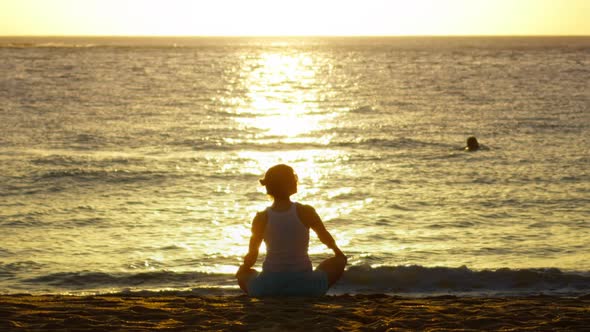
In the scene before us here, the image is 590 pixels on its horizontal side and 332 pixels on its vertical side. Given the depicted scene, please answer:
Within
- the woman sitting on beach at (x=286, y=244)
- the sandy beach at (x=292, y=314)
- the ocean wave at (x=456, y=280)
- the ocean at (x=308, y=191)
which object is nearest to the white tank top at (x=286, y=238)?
the woman sitting on beach at (x=286, y=244)

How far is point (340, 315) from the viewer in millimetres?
8367

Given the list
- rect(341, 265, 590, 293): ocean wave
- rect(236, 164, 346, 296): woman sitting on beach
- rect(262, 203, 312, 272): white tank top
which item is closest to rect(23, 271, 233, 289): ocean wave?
rect(341, 265, 590, 293): ocean wave

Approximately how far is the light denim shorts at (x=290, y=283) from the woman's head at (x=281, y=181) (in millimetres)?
825

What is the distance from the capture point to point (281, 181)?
8375 mm

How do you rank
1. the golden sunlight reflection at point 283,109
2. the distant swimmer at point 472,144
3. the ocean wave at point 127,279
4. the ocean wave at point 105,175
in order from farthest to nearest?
1. the golden sunlight reflection at point 283,109
2. the distant swimmer at point 472,144
3. the ocean wave at point 105,175
4. the ocean wave at point 127,279

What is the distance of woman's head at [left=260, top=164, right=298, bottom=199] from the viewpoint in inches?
329

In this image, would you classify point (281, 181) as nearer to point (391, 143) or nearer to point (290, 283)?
point (290, 283)

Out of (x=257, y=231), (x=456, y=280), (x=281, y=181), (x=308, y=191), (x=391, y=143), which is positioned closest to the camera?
(x=281, y=181)

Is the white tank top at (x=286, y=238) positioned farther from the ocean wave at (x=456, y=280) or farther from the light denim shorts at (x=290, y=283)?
the ocean wave at (x=456, y=280)

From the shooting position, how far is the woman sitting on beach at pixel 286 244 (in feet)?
27.7

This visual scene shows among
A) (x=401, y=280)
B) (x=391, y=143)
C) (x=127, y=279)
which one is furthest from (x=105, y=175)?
(x=401, y=280)

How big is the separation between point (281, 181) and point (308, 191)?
13.5 m

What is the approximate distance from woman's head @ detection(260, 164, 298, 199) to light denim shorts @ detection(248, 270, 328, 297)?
32.5 inches

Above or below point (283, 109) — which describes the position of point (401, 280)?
below
